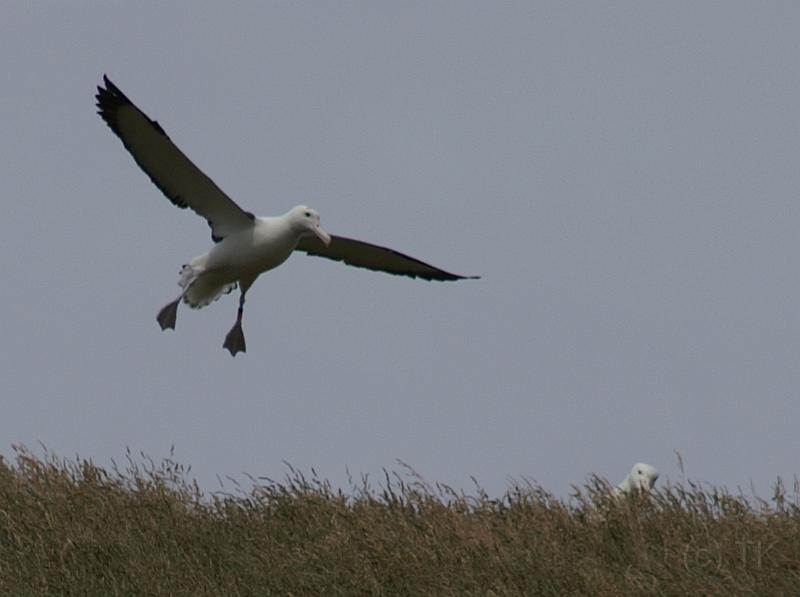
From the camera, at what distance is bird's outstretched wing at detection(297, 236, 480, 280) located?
522 inches

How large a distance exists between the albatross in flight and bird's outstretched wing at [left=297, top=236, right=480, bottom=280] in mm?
75

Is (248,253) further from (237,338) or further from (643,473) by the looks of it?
(643,473)

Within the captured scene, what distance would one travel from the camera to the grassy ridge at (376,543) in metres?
7.92

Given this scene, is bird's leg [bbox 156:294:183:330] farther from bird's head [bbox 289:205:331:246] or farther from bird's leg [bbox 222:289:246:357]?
bird's head [bbox 289:205:331:246]

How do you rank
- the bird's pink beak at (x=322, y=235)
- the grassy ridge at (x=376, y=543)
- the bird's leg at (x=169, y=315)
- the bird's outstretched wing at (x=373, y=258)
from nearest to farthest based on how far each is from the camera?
the grassy ridge at (x=376, y=543) < the bird's pink beak at (x=322, y=235) < the bird's leg at (x=169, y=315) < the bird's outstretched wing at (x=373, y=258)

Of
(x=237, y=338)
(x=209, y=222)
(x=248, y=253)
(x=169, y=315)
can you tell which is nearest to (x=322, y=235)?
(x=248, y=253)

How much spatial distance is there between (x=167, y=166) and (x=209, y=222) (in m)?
0.60

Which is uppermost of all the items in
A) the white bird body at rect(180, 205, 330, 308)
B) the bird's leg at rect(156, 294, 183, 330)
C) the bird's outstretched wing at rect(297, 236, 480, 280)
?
the bird's outstretched wing at rect(297, 236, 480, 280)

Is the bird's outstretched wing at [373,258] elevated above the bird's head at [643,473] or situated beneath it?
elevated above

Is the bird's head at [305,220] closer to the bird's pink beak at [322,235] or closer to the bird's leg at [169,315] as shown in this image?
the bird's pink beak at [322,235]

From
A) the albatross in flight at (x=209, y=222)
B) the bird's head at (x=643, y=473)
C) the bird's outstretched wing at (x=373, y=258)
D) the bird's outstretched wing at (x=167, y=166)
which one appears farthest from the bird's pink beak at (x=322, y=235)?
the bird's head at (x=643, y=473)

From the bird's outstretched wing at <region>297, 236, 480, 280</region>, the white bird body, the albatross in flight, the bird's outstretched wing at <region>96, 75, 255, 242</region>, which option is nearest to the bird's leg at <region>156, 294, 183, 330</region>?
the albatross in flight

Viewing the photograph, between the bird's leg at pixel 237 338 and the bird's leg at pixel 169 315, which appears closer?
the bird's leg at pixel 169 315

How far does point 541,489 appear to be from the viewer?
923cm
